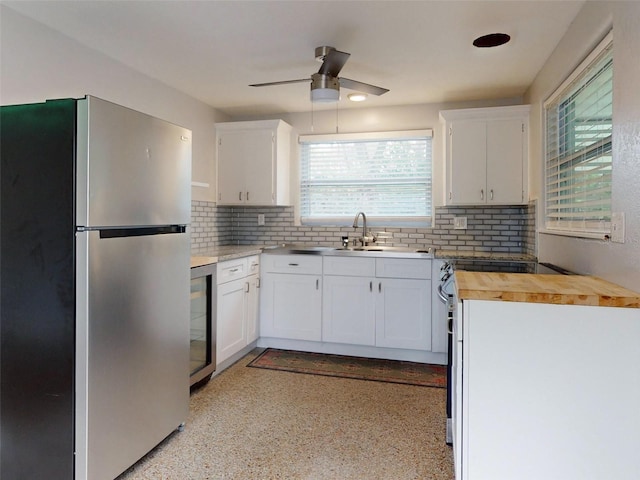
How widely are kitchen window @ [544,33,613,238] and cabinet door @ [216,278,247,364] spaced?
7.57ft

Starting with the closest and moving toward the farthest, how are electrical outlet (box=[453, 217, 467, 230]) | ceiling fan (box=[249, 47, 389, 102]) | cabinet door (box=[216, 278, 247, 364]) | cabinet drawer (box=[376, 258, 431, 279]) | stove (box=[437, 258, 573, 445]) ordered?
stove (box=[437, 258, 573, 445])
ceiling fan (box=[249, 47, 389, 102])
cabinet door (box=[216, 278, 247, 364])
cabinet drawer (box=[376, 258, 431, 279])
electrical outlet (box=[453, 217, 467, 230])

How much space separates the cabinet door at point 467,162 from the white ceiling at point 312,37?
0.36 meters

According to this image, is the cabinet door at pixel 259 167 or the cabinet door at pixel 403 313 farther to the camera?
the cabinet door at pixel 259 167

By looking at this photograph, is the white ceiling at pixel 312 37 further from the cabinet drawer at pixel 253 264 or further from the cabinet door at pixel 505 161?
the cabinet drawer at pixel 253 264

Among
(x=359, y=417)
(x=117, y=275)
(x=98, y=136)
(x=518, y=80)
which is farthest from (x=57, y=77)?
(x=518, y=80)

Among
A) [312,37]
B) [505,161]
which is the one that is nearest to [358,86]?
[312,37]

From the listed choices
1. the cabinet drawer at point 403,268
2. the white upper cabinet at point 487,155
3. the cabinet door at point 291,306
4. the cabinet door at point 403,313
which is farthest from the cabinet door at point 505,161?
the cabinet door at point 291,306

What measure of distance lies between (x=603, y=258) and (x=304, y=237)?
2853mm

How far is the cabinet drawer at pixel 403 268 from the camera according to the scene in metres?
3.40

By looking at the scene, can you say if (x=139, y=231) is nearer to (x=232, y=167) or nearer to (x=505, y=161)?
(x=232, y=167)

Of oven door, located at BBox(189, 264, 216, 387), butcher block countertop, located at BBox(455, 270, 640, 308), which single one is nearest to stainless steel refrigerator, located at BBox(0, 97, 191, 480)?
oven door, located at BBox(189, 264, 216, 387)

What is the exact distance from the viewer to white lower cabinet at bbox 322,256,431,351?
3.41m

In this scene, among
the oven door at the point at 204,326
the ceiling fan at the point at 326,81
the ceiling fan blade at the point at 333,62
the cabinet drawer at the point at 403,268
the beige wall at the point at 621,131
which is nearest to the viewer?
the beige wall at the point at 621,131

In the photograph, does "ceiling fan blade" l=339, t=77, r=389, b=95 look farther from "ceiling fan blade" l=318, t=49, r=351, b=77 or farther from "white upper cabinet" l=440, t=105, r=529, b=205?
"white upper cabinet" l=440, t=105, r=529, b=205
